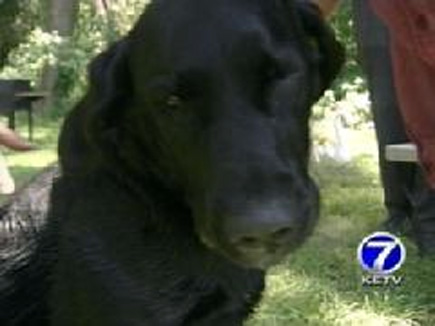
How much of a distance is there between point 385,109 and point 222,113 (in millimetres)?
2993

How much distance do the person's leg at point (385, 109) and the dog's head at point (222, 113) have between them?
2607 mm

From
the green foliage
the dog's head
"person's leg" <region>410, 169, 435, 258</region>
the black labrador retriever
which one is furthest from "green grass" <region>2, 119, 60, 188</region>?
the dog's head

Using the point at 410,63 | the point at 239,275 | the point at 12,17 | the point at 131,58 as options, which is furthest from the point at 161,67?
the point at 12,17

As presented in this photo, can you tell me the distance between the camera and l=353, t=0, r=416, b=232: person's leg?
173 inches

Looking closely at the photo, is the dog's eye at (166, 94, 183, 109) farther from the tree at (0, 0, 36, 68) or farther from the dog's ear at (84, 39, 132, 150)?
the tree at (0, 0, 36, 68)

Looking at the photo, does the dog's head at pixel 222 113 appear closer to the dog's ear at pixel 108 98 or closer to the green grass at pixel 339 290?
the dog's ear at pixel 108 98

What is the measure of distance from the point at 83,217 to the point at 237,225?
1.48ft

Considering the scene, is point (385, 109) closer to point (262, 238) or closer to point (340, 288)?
point (340, 288)

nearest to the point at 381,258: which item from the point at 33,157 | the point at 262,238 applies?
the point at 262,238

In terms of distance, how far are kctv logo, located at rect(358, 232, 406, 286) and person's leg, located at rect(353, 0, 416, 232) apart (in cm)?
42

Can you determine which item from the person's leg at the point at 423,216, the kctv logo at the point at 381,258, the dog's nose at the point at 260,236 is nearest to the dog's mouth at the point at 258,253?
the dog's nose at the point at 260,236

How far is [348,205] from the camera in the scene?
5.29m

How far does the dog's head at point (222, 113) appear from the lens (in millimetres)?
1551

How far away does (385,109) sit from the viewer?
451 centimetres
